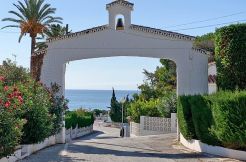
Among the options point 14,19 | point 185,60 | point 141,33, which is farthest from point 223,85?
point 14,19

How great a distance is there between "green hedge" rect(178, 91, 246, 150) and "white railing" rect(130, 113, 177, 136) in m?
11.9

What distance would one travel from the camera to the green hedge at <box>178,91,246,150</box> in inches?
624

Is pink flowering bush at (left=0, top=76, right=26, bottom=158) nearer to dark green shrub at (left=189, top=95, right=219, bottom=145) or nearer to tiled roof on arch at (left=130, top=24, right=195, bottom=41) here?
dark green shrub at (left=189, top=95, right=219, bottom=145)

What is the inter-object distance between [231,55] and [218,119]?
5.20 metres

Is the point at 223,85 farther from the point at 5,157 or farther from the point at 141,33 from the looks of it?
the point at 5,157

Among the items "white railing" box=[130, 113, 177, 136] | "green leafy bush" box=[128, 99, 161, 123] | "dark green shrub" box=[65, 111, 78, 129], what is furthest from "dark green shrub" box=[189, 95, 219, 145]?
"dark green shrub" box=[65, 111, 78, 129]

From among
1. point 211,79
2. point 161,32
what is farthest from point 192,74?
point 161,32

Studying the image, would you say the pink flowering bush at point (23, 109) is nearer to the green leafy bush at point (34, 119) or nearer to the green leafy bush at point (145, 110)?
the green leafy bush at point (34, 119)

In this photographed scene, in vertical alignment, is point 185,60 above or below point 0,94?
above

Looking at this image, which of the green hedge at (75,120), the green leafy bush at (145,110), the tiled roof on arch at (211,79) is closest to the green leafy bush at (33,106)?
the tiled roof on arch at (211,79)

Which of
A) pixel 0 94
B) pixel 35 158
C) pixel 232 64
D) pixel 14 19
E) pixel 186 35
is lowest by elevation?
pixel 35 158

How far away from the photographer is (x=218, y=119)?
1695 centimetres

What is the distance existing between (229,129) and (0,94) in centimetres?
819

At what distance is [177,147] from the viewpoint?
73.7ft
